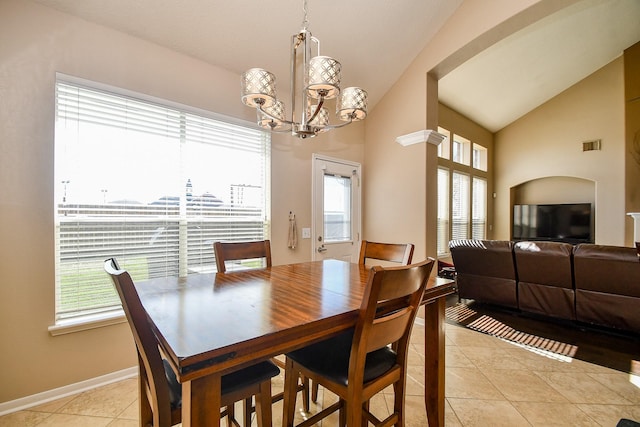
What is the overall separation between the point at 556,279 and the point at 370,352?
3.02m

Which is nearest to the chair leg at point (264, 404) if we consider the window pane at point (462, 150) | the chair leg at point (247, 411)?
the chair leg at point (247, 411)

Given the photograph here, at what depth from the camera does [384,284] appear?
1.01 meters

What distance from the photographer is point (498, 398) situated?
1939mm

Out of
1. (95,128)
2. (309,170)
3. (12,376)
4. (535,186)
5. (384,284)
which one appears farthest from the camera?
(535,186)

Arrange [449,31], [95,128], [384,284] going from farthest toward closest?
[449,31] → [95,128] → [384,284]

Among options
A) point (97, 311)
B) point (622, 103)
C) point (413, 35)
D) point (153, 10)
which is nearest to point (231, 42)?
point (153, 10)

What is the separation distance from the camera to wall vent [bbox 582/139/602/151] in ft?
19.7

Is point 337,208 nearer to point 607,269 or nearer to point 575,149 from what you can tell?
point 607,269

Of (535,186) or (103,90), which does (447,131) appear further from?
(103,90)

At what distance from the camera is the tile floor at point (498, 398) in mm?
1729

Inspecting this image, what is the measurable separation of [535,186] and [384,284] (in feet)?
27.6

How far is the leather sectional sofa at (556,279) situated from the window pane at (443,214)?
2.14 meters

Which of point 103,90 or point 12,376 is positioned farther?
point 103,90

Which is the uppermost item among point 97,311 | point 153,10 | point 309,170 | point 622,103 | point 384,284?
point 622,103
